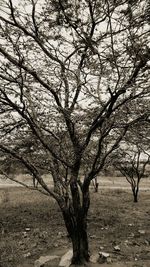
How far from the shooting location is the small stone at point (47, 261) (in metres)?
8.44

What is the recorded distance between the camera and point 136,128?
26.8ft

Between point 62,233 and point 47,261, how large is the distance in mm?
3511

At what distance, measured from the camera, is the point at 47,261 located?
28.6ft

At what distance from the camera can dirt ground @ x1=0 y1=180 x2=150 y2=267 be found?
30.6 feet

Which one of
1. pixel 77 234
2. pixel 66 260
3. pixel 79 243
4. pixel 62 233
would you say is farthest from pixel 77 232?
pixel 62 233

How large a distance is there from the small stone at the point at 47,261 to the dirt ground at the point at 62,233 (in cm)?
23

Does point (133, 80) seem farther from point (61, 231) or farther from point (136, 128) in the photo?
point (61, 231)

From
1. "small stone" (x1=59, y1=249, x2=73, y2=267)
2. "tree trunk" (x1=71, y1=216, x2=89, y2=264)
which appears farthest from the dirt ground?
"small stone" (x1=59, y1=249, x2=73, y2=267)

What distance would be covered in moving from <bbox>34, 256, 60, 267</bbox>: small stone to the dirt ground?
233 millimetres

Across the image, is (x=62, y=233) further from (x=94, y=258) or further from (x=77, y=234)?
(x=77, y=234)

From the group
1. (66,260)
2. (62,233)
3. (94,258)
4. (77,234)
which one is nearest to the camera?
(77,234)

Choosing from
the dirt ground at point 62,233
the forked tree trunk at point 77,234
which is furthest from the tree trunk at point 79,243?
the dirt ground at point 62,233

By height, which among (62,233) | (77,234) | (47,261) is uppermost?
(77,234)

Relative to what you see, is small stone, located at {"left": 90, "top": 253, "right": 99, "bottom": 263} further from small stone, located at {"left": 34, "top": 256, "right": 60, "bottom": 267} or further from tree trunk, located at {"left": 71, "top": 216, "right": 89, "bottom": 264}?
small stone, located at {"left": 34, "top": 256, "right": 60, "bottom": 267}
